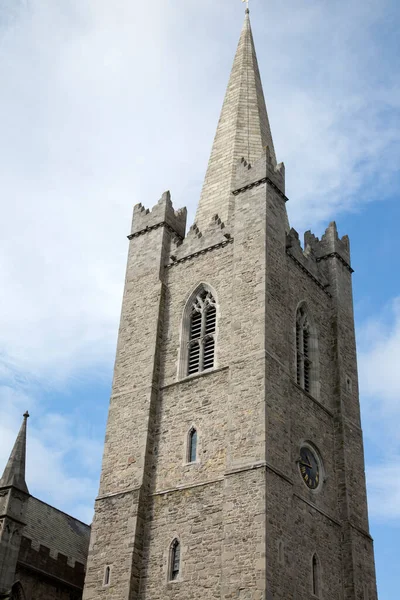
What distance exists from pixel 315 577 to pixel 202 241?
11940 millimetres

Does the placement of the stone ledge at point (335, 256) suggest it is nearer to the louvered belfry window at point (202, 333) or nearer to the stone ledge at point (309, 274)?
the stone ledge at point (309, 274)

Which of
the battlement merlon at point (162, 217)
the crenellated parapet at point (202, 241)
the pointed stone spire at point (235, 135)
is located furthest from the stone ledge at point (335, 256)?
the battlement merlon at point (162, 217)

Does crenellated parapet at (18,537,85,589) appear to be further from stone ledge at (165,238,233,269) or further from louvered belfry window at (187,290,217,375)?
stone ledge at (165,238,233,269)

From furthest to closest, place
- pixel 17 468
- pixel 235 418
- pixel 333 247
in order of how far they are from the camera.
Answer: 1. pixel 333 247
2. pixel 17 468
3. pixel 235 418

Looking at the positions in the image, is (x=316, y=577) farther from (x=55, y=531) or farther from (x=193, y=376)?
(x=55, y=531)

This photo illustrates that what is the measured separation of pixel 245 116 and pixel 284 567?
20.0 meters

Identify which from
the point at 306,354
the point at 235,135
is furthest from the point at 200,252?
the point at 235,135

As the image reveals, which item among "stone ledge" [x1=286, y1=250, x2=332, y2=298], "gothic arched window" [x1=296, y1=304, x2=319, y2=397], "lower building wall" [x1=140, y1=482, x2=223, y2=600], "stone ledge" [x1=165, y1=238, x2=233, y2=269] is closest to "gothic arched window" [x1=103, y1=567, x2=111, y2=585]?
→ "lower building wall" [x1=140, y1=482, x2=223, y2=600]

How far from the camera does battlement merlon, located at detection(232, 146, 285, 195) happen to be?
Result: 91.0 feet

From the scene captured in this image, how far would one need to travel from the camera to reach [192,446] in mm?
23844

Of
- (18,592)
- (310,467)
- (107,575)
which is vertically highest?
(310,467)

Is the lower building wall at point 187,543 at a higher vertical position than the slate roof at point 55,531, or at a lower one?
lower

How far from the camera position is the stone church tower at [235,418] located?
21.4 m

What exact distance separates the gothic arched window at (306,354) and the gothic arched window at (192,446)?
3974 mm
